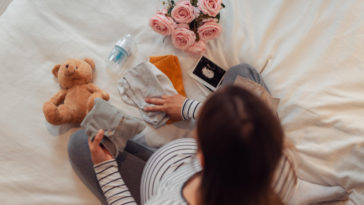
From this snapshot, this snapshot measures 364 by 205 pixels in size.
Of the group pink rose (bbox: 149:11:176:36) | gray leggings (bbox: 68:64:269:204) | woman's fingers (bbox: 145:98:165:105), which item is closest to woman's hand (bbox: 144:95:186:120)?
woman's fingers (bbox: 145:98:165:105)

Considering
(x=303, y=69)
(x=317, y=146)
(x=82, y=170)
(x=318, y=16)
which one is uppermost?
(x=318, y=16)

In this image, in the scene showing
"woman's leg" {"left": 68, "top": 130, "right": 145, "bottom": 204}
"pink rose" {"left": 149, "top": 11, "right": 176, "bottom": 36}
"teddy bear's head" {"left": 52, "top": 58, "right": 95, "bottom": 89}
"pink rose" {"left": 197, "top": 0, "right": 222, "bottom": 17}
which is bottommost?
"woman's leg" {"left": 68, "top": 130, "right": 145, "bottom": 204}

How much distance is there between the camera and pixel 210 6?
89 centimetres

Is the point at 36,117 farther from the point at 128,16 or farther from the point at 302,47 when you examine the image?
the point at 302,47

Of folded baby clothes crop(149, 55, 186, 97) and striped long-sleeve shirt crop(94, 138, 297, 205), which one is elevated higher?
folded baby clothes crop(149, 55, 186, 97)

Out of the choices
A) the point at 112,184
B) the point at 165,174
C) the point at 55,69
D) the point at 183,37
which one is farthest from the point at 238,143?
the point at 55,69

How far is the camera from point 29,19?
3.24 ft

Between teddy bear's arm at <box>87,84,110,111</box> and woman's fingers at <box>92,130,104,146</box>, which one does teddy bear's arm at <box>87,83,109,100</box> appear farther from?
woman's fingers at <box>92,130,104,146</box>

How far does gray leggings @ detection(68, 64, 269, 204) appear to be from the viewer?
0.80m

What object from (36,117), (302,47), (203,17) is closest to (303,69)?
(302,47)

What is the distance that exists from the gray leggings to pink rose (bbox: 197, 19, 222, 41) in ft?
0.63

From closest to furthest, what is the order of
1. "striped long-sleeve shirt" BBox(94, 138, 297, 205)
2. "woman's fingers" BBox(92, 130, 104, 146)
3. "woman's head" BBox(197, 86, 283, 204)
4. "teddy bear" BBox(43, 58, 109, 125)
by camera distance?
"woman's head" BBox(197, 86, 283, 204) < "striped long-sleeve shirt" BBox(94, 138, 297, 205) < "woman's fingers" BBox(92, 130, 104, 146) < "teddy bear" BBox(43, 58, 109, 125)

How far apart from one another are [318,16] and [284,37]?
0.13 m

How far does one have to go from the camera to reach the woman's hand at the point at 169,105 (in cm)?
89
